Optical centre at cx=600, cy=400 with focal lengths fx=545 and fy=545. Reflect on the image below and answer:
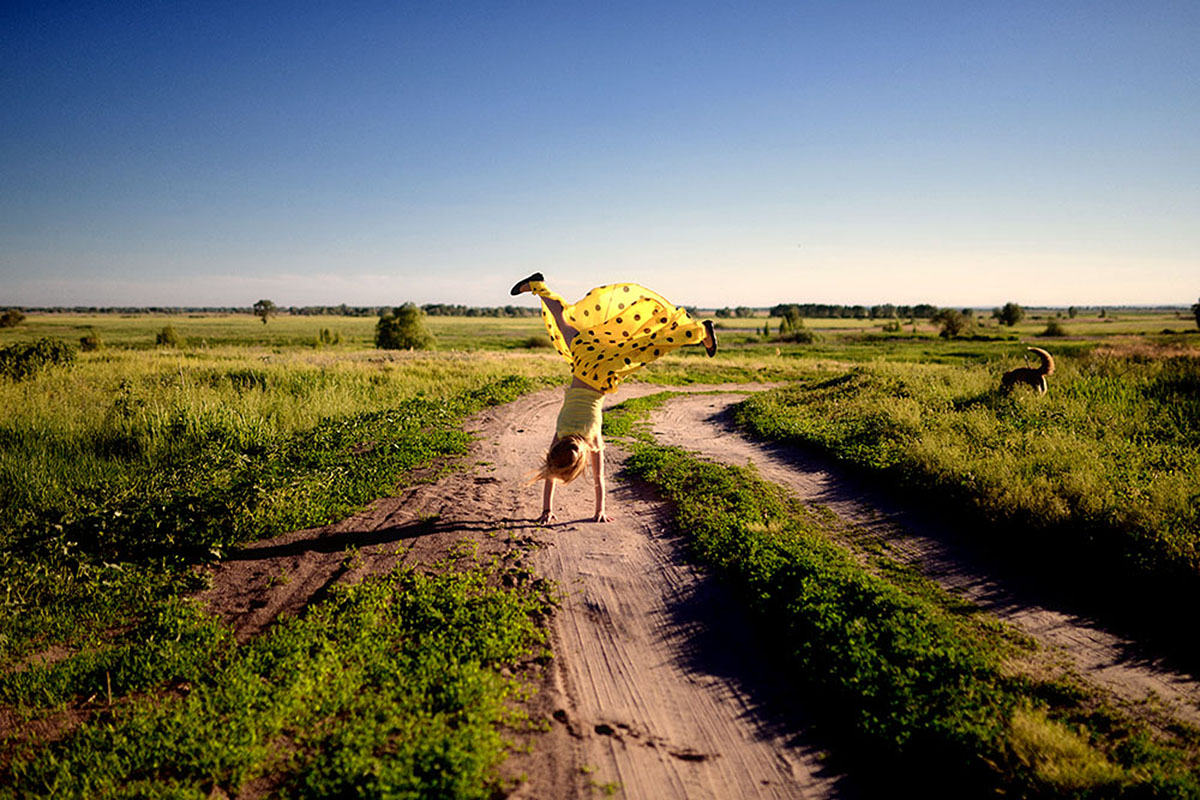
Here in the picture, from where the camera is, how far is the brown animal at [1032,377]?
13648 millimetres

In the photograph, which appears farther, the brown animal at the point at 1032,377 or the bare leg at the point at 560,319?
the brown animal at the point at 1032,377

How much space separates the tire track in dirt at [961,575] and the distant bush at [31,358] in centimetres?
2085

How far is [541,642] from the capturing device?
16.2 feet

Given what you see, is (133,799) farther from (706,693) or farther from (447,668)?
(706,693)

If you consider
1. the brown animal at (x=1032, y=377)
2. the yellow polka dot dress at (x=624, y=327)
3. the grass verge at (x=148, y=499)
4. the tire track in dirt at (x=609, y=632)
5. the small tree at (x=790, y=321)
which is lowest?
the tire track in dirt at (x=609, y=632)

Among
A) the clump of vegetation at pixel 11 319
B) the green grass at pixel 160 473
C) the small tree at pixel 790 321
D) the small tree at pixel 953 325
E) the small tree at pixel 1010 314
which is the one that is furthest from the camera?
the small tree at pixel 1010 314

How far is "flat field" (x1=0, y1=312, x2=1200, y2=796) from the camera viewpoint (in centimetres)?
359

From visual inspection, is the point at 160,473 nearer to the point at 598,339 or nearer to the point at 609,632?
the point at 598,339

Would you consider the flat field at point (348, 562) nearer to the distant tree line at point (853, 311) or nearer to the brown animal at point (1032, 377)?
the brown animal at point (1032, 377)

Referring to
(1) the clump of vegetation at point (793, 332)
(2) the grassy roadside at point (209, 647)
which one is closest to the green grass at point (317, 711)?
(2) the grassy roadside at point (209, 647)

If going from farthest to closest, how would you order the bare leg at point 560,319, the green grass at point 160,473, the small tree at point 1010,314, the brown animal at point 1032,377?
the small tree at point 1010,314
the brown animal at point 1032,377
the bare leg at point 560,319
the green grass at point 160,473

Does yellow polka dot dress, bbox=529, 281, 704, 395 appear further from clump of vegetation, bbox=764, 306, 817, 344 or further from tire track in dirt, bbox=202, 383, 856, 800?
clump of vegetation, bbox=764, 306, 817, 344

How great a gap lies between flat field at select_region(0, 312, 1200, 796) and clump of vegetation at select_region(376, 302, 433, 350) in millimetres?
31804

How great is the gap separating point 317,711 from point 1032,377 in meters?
16.6
